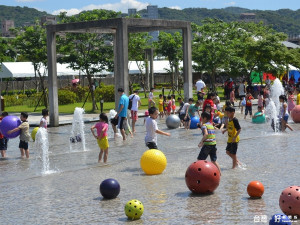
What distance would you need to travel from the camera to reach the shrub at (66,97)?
4041cm

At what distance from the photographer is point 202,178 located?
10367 mm

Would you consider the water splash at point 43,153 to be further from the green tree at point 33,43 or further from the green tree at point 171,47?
the green tree at point 171,47

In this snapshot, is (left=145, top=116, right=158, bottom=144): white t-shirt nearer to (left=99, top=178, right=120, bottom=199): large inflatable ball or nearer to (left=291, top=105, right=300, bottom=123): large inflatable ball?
(left=99, top=178, right=120, bottom=199): large inflatable ball

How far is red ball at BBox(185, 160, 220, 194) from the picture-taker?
10.4 metres

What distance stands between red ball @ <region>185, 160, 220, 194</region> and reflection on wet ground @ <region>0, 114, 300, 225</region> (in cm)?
17

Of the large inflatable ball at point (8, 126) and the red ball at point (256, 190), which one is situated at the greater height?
the large inflatable ball at point (8, 126)

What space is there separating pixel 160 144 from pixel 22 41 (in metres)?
21.2

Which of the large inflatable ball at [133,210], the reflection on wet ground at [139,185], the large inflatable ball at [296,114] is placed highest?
the large inflatable ball at [296,114]

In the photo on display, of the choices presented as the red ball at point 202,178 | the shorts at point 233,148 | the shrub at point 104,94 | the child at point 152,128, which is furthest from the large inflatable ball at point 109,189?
the shrub at point 104,94

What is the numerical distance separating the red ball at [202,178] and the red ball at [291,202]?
6.30 ft

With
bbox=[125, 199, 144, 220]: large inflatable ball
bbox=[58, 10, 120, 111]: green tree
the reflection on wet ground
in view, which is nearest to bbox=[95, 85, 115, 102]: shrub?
bbox=[58, 10, 120, 111]: green tree

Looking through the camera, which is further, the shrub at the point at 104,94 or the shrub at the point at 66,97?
the shrub at the point at 104,94

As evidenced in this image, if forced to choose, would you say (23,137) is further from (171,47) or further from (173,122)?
(171,47)

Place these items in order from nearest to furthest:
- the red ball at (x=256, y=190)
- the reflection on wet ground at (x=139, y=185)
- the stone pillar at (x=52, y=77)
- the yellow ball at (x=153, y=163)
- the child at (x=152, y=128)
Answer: the reflection on wet ground at (x=139, y=185) < the red ball at (x=256, y=190) < the yellow ball at (x=153, y=163) < the child at (x=152, y=128) < the stone pillar at (x=52, y=77)
